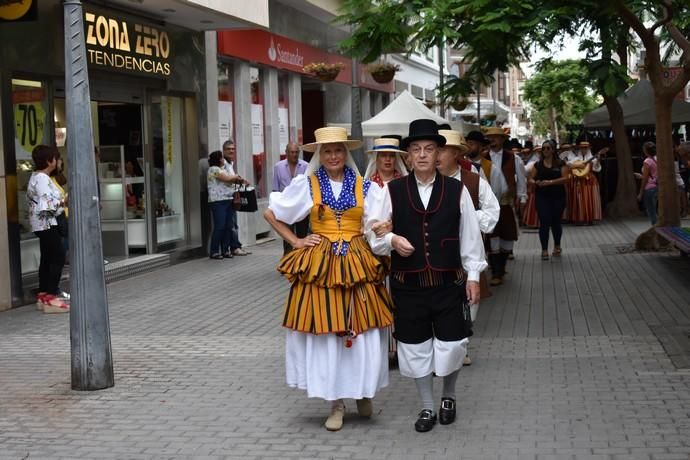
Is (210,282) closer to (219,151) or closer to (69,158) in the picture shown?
(219,151)

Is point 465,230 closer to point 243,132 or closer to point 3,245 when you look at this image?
point 3,245

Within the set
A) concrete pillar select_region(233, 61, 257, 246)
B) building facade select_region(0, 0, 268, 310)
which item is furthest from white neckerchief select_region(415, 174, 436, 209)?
concrete pillar select_region(233, 61, 257, 246)

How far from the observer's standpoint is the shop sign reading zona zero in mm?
13508

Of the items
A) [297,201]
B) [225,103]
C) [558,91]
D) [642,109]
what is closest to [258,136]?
[225,103]

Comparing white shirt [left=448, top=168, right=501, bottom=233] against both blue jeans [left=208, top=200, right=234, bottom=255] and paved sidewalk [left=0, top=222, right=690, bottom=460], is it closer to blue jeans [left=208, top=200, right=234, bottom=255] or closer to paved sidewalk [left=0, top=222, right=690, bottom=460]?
paved sidewalk [left=0, top=222, right=690, bottom=460]

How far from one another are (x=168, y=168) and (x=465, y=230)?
443 inches

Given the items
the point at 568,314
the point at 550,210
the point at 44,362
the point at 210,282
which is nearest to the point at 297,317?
the point at 44,362

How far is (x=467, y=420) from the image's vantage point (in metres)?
6.62

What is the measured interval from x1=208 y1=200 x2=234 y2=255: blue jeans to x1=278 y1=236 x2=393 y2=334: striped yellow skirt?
10.6 metres

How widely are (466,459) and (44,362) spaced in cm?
449

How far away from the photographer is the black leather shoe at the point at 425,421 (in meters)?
6.35

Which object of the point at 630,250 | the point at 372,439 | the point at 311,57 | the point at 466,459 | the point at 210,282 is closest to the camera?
the point at 466,459

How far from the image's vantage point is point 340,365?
6.50 m

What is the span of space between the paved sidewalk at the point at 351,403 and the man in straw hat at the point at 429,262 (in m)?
0.43
